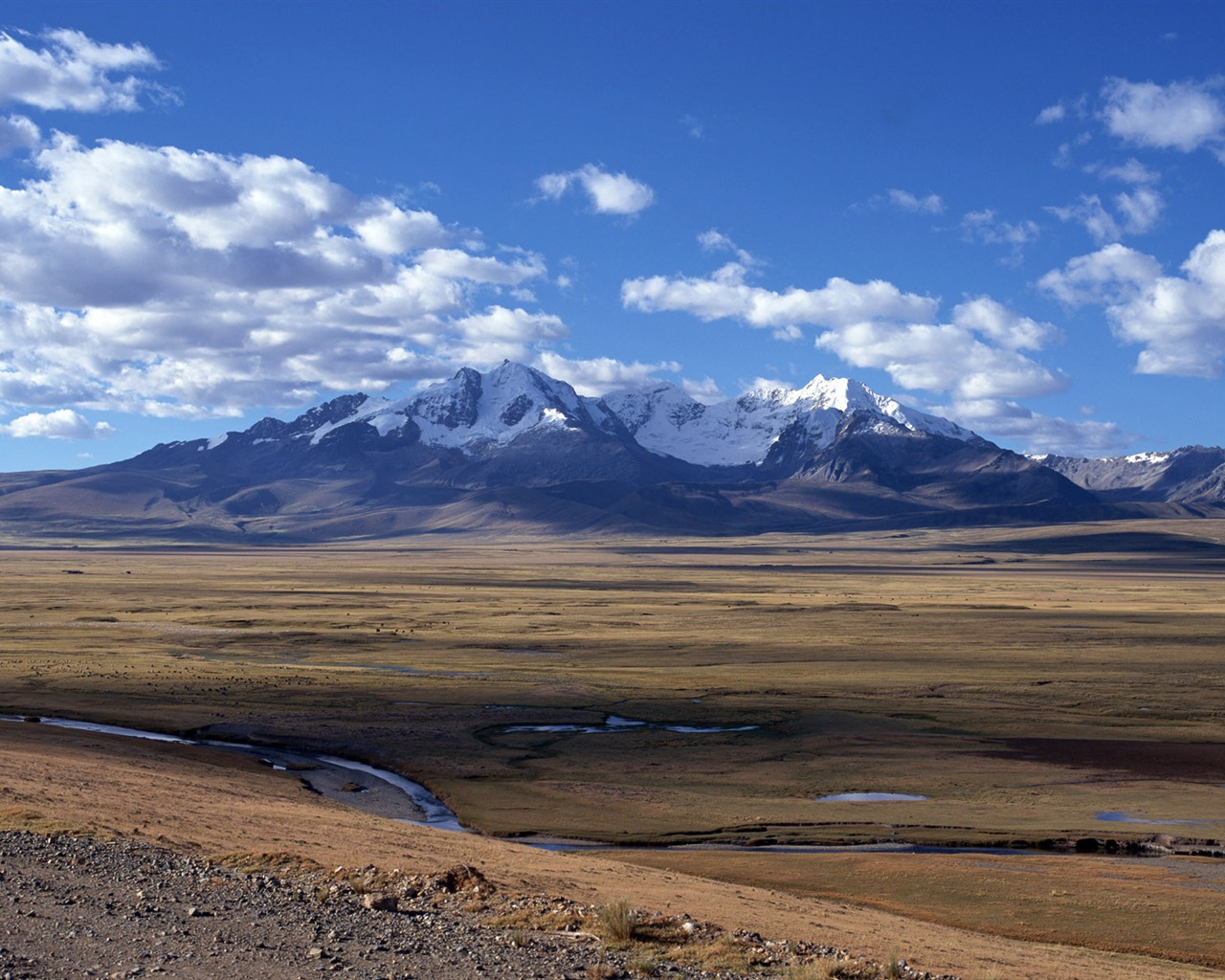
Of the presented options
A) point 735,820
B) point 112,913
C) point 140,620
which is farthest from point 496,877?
point 140,620

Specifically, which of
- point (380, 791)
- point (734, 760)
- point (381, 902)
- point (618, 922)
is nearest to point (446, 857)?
point (381, 902)

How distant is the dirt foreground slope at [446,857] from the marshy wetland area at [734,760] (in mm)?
182

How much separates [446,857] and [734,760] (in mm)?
29924

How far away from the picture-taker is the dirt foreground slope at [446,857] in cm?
2509

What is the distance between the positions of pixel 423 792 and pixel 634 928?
104 feet

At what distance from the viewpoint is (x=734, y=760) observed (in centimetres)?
5856

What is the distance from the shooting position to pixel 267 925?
836 inches

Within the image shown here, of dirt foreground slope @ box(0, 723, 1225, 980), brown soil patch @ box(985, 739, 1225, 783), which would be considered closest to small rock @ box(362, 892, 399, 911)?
dirt foreground slope @ box(0, 723, 1225, 980)

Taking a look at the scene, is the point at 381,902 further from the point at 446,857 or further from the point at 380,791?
the point at 380,791

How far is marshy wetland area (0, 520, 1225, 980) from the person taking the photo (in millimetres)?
31188

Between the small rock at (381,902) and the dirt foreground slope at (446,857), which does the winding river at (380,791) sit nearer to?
the dirt foreground slope at (446,857)

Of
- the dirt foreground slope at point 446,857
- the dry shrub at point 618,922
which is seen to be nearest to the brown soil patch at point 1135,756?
the dirt foreground slope at point 446,857

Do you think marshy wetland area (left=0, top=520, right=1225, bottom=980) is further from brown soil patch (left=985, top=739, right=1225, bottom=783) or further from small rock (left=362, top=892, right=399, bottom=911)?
small rock (left=362, top=892, right=399, bottom=911)

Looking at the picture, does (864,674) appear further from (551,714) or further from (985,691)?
(551,714)
